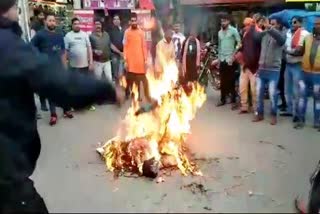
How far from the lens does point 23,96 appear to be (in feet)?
7.30

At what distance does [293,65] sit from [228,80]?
6.88 ft

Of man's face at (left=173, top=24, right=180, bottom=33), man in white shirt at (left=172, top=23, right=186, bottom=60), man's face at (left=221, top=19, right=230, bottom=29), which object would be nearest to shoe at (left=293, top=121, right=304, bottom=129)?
man's face at (left=221, top=19, right=230, bottom=29)

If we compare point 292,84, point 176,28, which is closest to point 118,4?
point 176,28

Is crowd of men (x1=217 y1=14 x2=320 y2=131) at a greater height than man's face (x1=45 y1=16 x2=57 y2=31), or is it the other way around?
man's face (x1=45 y1=16 x2=57 y2=31)

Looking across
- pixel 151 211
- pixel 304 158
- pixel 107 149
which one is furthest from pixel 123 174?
pixel 151 211

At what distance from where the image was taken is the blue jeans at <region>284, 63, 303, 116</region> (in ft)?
28.6

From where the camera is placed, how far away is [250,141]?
7.50 meters

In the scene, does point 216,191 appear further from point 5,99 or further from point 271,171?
point 5,99

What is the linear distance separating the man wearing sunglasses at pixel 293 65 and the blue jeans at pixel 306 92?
0.47 feet

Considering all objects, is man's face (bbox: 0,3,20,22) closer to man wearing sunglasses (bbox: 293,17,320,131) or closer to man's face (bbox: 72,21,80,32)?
man wearing sunglasses (bbox: 293,17,320,131)

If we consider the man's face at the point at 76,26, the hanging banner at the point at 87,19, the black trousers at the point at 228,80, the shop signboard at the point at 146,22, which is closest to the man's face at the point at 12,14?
the man's face at the point at 76,26

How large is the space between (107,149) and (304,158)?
2407mm

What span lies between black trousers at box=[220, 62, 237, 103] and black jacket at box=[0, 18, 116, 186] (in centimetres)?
843

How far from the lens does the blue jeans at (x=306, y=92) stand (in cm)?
819
